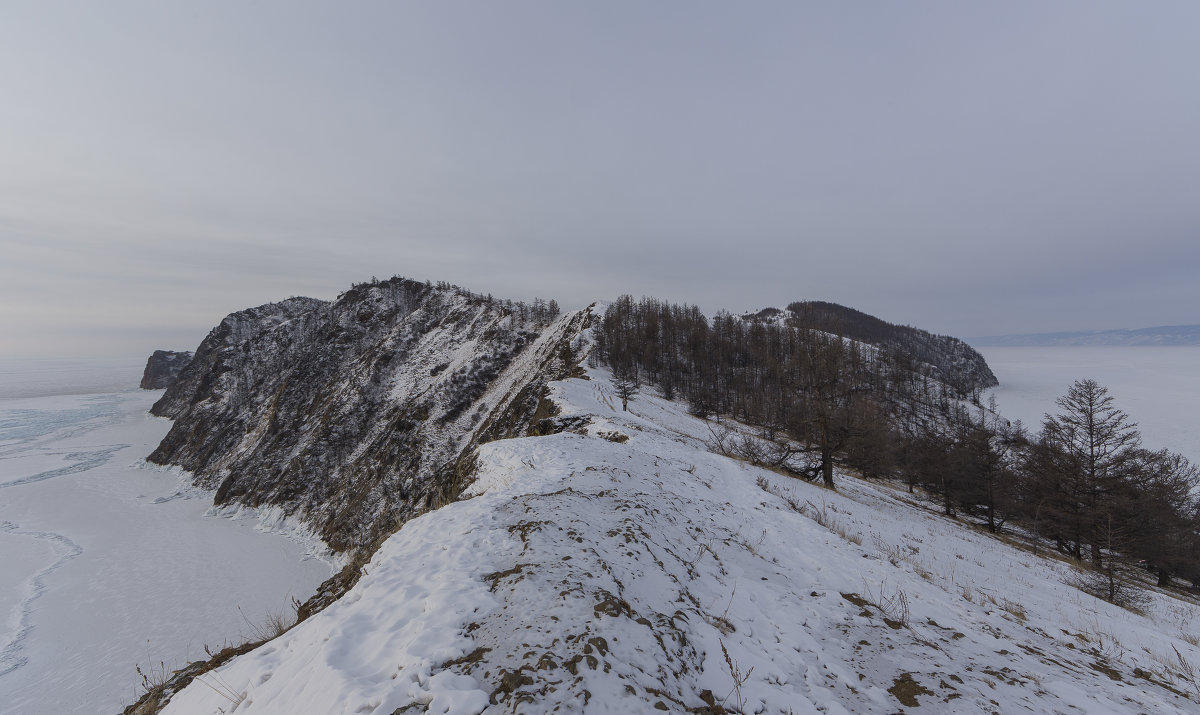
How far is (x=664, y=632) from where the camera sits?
478cm

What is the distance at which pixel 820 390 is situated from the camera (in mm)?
20734

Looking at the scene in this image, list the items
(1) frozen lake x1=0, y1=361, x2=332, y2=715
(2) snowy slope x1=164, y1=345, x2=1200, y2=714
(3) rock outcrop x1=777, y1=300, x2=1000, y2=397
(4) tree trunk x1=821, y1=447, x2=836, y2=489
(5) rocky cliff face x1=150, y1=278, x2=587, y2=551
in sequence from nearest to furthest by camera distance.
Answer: (2) snowy slope x1=164, y1=345, x2=1200, y2=714
(1) frozen lake x1=0, y1=361, x2=332, y2=715
(4) tree trunk x1=821, y1=447, x2=836, y2=489
(5) rocky cliff face x1=150, y1=278, x2=587, y2=551
(3) rock outcrop x1=777, y1=300, x2=1000, y2=397

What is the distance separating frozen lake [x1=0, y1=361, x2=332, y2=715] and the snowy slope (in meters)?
3.88

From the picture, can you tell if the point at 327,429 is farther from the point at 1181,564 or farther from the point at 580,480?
the point at 1181,564

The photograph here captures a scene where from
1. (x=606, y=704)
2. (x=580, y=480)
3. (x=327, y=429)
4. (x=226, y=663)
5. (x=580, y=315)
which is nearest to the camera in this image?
(x=606, y=704)

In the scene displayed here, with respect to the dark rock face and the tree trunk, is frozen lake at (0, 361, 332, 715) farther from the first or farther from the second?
the dark rock face

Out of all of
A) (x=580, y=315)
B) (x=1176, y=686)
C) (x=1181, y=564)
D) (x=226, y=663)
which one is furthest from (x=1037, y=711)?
(x=580, y=315)

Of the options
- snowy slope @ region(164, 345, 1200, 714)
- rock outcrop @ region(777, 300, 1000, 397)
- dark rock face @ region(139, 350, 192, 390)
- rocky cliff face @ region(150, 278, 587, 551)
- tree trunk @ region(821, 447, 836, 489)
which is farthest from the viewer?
rock outcrop @ region(777, 300, 1000, 397)

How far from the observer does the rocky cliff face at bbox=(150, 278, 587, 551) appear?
34125 millimetres

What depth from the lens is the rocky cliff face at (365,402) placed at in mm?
34125

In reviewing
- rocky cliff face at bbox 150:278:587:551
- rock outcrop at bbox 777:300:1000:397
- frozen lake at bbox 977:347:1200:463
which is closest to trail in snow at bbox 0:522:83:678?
rocky cliff face at bbox 150:278:587:551

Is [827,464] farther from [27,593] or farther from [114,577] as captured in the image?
[27,593]

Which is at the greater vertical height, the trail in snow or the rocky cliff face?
the rocky cliff face

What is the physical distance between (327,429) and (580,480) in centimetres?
4467
